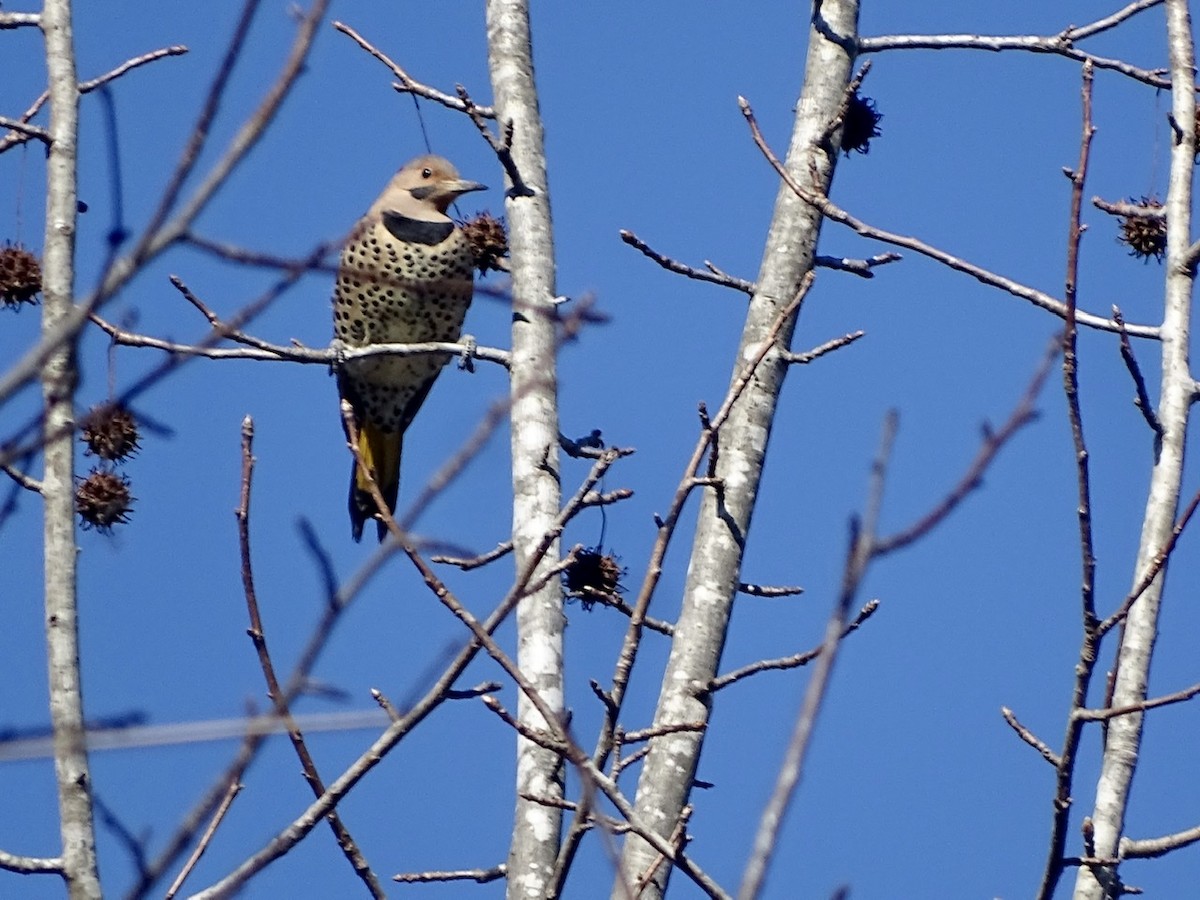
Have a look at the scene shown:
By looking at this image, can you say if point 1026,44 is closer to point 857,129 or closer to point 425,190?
point 857,129

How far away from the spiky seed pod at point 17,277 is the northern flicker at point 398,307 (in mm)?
2020

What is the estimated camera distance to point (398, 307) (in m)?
6.31

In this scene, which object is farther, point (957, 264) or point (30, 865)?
point (957, 264)

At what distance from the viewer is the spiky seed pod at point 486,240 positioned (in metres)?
5.21

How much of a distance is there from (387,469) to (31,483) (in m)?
3.84

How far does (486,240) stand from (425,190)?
1277mm

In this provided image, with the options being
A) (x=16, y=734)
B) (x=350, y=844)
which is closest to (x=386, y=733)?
(x=350, y=844)

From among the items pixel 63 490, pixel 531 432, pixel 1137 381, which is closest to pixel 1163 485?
pixel 1137 381

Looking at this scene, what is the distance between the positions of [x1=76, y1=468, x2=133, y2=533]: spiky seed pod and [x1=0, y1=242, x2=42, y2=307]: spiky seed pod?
485 mm

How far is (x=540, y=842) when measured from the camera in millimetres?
3066

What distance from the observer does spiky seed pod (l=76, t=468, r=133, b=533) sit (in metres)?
4.09

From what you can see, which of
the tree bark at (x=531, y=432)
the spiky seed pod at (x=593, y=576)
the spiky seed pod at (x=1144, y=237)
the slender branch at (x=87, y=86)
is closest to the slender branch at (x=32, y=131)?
the slender branch at (x=87, y=86)

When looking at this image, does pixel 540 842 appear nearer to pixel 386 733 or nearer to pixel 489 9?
pixel 386 733

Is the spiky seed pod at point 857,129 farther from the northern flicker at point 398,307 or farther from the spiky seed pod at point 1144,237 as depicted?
the northern flicker at point 398,307
